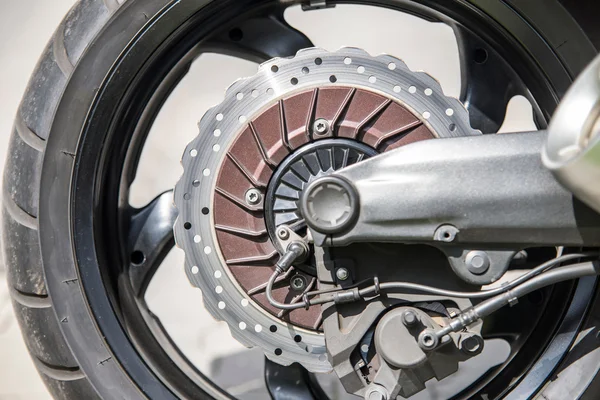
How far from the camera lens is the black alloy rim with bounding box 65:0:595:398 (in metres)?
0.78

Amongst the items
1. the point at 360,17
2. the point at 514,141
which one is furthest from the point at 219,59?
the point at 514,141

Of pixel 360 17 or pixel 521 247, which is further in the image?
pixel 360 17

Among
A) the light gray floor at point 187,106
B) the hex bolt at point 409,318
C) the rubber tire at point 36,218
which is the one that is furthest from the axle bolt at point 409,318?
the light gray floor at point 187,106

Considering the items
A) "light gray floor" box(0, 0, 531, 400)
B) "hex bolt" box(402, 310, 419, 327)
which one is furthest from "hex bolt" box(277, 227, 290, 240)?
"light gray floor" box(0, 0, 531, 400)

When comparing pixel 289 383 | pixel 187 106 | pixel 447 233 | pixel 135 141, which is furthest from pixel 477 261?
pixel 187 106

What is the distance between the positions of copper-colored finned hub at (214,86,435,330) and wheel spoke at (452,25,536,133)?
5.3 inches

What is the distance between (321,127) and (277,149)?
59 millimetres

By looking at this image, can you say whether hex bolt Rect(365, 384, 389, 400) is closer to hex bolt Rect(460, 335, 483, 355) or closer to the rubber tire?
hex bolt Rect(460, 335, 483, 355)

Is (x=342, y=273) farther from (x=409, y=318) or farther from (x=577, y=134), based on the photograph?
(x=577, y=134)

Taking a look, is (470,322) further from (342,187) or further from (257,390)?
(257,390)

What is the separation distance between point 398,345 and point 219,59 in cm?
85

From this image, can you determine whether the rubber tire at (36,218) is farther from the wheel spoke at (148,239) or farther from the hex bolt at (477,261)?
the hex bolt at (477,261)

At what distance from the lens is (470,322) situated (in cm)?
66

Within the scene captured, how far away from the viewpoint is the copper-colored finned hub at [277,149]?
771 millimetres
